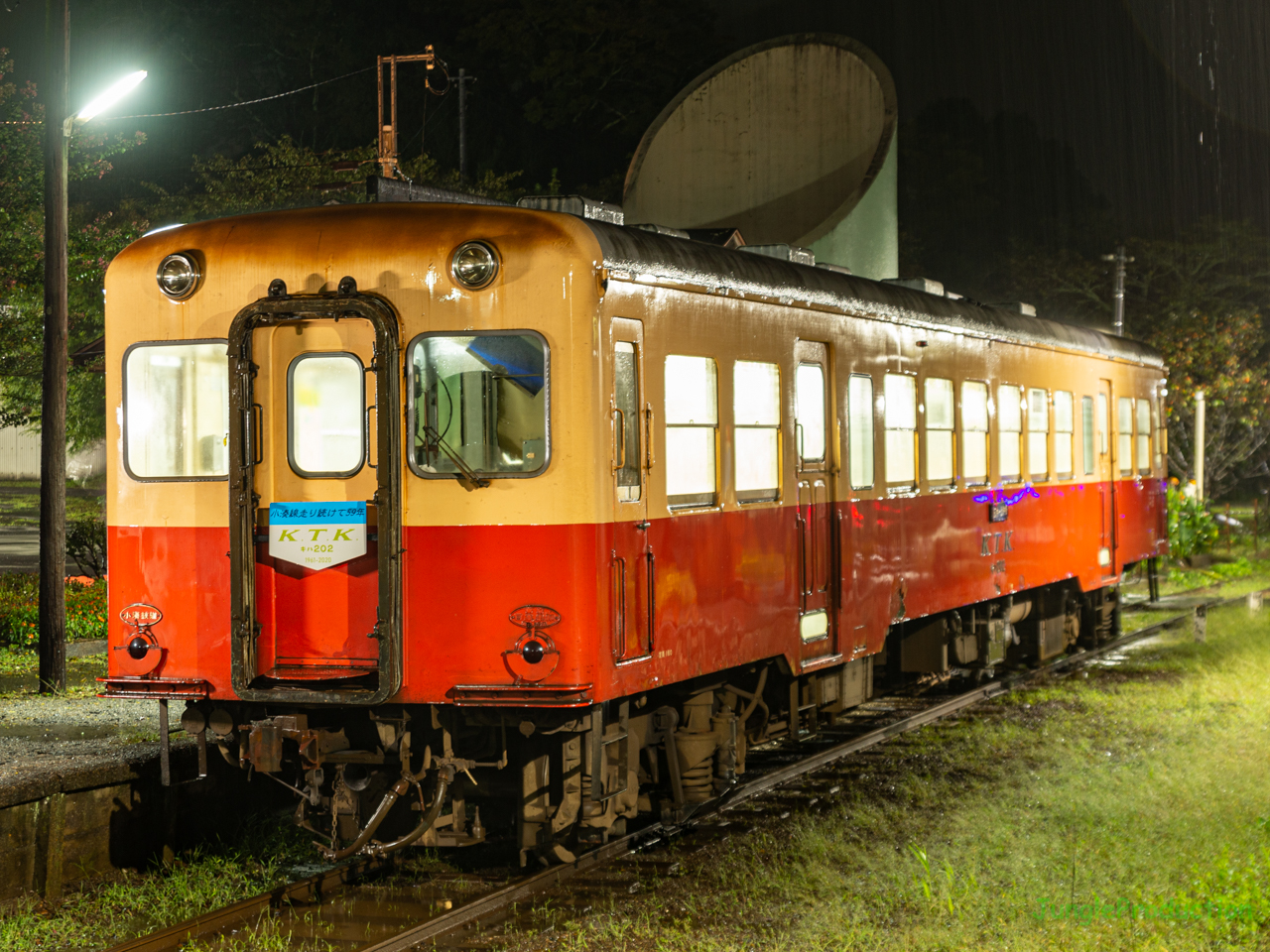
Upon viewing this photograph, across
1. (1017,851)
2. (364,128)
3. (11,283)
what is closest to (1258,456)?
(364,128)

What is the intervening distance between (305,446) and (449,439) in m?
0.72

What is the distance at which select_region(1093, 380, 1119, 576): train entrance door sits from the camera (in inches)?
605

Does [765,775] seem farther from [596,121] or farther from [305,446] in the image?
[596,121]

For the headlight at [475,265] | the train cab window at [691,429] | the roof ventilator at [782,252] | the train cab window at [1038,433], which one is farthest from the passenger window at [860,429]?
the train cab window at [1038,433]

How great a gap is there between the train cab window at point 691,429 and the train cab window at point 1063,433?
22.9 feet

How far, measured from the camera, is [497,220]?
22.6ft

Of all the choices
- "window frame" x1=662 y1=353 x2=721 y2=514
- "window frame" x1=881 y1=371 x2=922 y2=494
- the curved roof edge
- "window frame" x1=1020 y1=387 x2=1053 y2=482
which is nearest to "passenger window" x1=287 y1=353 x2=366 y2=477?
"window frame" x1=662 y1=353 x2=721 y2=514

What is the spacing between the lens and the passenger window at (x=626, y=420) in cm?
698

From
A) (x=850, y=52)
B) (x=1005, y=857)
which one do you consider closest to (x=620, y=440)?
(x=1005, y=857)

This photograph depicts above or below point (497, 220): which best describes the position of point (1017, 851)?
below

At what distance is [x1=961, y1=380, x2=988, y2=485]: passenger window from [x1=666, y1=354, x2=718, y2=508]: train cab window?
4.36 meters

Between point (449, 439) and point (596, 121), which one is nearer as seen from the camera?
point (449, 439)

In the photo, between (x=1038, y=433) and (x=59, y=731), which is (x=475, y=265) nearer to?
(x=59, y=731)

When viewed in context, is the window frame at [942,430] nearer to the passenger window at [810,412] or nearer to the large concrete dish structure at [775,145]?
the passenger window at [810,412]
